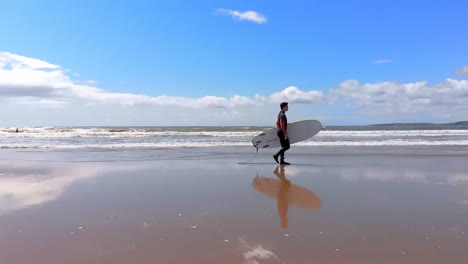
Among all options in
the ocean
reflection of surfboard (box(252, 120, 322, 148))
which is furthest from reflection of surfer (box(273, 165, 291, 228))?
the ocean

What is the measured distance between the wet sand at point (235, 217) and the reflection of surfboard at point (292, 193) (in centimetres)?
2

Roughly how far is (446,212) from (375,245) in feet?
6.41

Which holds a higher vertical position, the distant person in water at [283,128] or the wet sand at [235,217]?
the distant person in water at [283,128]

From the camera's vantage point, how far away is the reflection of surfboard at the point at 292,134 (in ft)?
41.9

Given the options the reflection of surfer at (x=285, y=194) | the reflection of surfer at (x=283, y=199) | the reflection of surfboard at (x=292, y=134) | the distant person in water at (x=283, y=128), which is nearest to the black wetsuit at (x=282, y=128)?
the distant person in water at (x=283, y=128)

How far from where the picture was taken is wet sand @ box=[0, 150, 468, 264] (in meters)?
3.43

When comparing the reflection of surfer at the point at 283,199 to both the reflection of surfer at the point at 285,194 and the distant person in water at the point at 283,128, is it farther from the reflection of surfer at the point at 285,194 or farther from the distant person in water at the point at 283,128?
the distant person in water at the point at 283,128

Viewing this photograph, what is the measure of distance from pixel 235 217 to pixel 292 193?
186cm

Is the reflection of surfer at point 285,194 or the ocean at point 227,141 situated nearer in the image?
the reflection of surfer at point 285,194

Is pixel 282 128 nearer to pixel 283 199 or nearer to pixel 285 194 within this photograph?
pixel 285 194

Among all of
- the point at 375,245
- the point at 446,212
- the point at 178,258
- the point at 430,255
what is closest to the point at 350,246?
the point at 375,245

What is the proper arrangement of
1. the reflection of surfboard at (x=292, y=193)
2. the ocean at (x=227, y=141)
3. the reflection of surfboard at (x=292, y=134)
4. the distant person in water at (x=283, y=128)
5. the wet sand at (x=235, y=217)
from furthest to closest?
1. the ocean at (x=227, y=141)
2. the reflection of surfboard at (x=292, y=134)
3. the distant person in water at (x=283, y=128)
4. the reflection of surfboard at (x=292, y=193)
5. the wet sand at (x=235, y=217)

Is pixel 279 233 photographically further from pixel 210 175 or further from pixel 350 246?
pixel 210 175

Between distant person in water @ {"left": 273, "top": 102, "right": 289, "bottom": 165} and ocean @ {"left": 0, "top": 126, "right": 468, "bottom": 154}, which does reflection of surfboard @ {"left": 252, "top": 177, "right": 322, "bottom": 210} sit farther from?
ocean @ {"left": 0, "top": 126, "right": 468, "bottom": 154}
